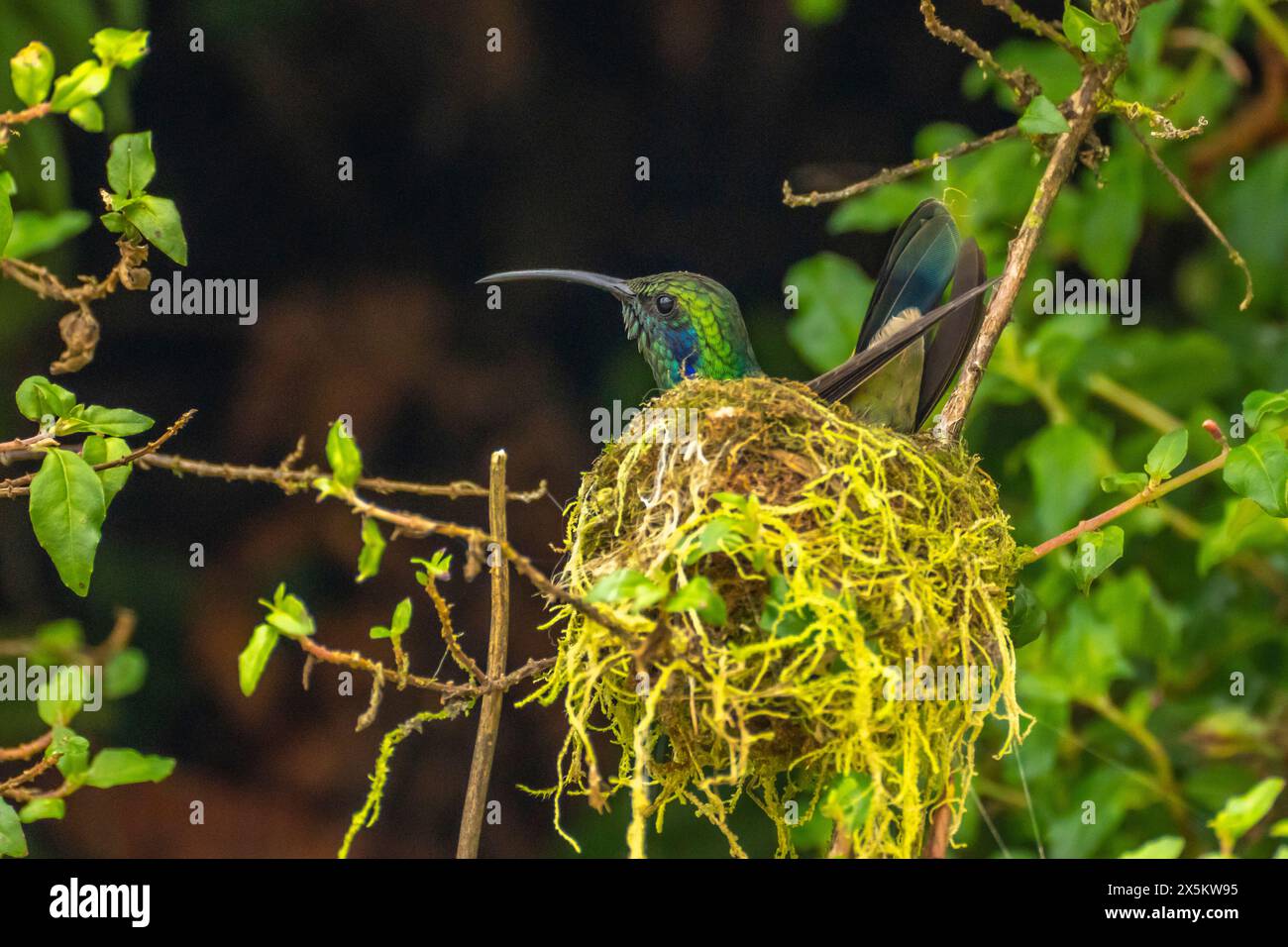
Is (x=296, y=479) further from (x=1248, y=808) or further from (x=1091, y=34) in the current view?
(x=1091, y=34)

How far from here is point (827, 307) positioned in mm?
3291

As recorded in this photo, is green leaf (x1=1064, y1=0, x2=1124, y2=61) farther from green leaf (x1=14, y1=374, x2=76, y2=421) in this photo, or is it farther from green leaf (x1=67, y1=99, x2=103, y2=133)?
green leaf (x1=14, y1=374, x2=76, y2=421)

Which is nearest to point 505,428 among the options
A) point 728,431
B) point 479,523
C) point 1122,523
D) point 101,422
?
point 479,523

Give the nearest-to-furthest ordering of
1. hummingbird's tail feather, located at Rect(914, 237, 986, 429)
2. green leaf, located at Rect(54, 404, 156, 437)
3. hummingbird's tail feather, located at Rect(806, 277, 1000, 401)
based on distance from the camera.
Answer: green leaf, located at Rect(54, 404, 156, 437) < hummingbird's tail feather, located at Rect(806, 277, 1000, 401) < hummingbird's tail feather, located at Rect(914, 237, 986, 429)

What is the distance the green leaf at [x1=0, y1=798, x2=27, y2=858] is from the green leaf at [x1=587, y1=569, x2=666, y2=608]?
0.75 m

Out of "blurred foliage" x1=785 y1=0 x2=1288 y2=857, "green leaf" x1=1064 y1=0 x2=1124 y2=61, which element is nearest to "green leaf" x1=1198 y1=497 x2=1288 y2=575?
"blurred foliage" x1=785 y1=0 x2=1288 y2=857

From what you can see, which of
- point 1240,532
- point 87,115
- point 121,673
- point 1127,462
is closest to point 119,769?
point 87,115

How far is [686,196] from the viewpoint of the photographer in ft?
16.4

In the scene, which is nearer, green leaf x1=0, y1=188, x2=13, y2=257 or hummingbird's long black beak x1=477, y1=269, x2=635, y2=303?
green leaf x1=0, y1=188, x2=13, y2=257

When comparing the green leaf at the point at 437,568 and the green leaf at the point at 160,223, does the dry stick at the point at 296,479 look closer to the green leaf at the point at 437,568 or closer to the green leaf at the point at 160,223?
the green leaf at the point at 437,568

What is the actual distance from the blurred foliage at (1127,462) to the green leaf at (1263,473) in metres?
1.03

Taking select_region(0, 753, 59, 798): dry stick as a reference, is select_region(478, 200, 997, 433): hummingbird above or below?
above

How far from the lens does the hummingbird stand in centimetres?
249

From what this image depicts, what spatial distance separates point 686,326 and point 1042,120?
1.26 m
